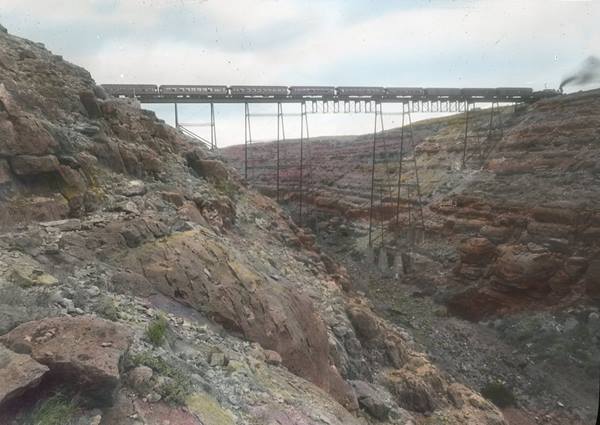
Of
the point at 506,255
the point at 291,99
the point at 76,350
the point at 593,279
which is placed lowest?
the point at 593,279

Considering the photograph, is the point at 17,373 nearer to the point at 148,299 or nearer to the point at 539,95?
the point at 148,299

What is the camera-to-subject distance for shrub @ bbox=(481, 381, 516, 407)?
16188 mm

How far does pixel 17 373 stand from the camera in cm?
356

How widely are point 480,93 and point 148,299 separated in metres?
31.3

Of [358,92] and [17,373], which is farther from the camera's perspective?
[358,92]

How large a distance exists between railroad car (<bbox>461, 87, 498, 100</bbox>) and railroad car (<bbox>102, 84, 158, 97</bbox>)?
21.9m

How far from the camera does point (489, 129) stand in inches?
A: 1367

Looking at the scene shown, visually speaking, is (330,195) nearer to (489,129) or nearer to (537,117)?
(489,129)

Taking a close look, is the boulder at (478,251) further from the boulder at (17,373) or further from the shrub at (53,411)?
the boulder at (17,373)

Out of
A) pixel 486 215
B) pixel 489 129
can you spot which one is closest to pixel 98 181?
pixel 486 215

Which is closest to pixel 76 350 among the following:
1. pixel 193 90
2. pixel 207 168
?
pixel 207 168

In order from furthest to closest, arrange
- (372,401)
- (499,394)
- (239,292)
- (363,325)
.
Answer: (499,394)
(363,325)
(372,401)
(239,292)

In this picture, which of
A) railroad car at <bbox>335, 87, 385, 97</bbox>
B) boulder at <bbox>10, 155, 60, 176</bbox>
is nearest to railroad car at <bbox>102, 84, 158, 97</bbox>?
railroad car at <bbox>335, 87, 385, 97</bbox>

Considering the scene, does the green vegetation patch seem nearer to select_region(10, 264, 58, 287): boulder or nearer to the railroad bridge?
select_region(10, 264, 58, 287): boulder
